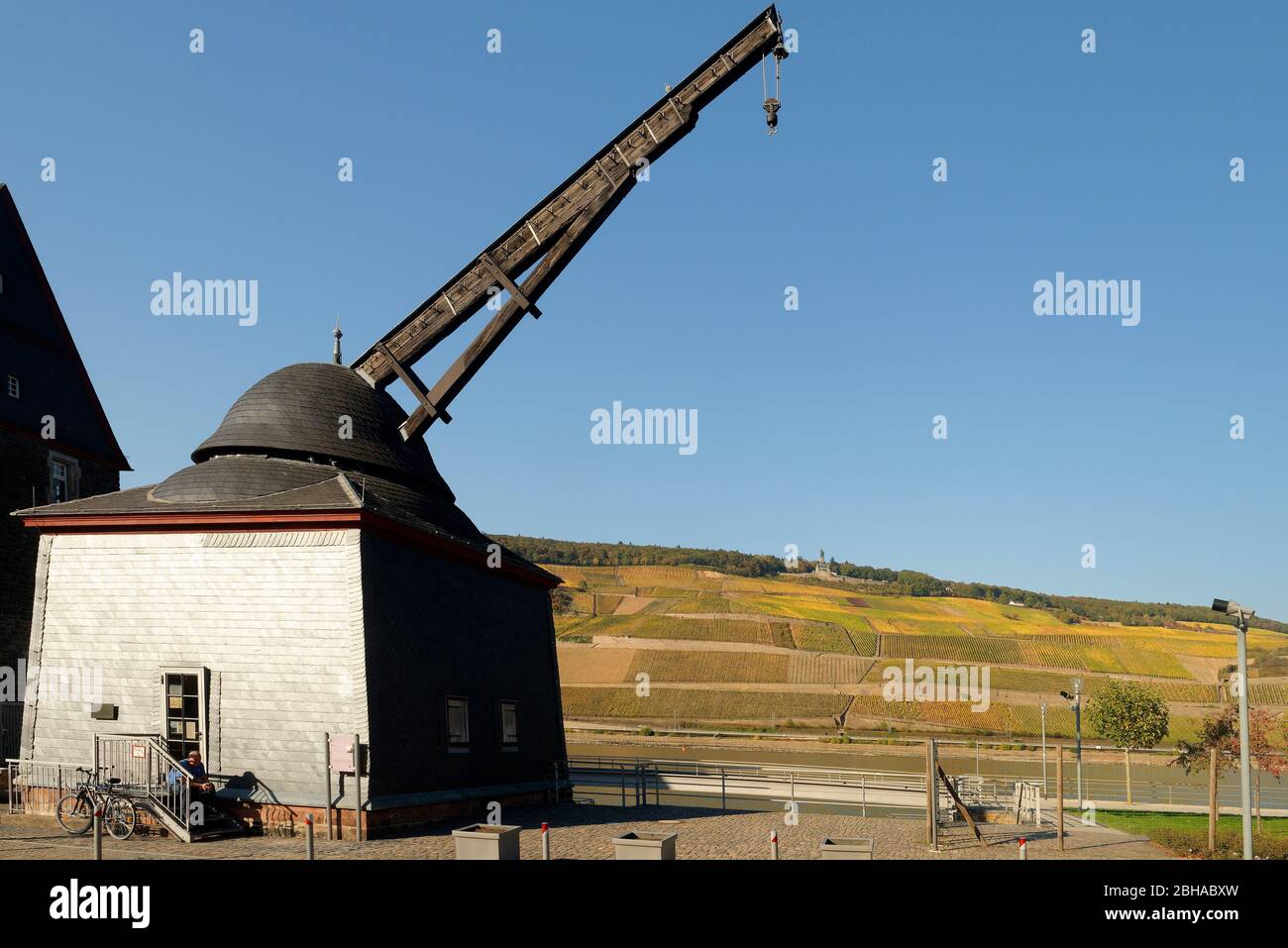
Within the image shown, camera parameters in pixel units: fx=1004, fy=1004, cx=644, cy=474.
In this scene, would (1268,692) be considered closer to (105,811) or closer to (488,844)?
(488,844)

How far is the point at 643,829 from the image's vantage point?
22.7 metres

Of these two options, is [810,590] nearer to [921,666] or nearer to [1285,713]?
[921,666]

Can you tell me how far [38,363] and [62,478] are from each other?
349 centimetres

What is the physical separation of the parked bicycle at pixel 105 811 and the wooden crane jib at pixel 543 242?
1047 cm

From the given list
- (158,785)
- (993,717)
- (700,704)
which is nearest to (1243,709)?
(158,785)

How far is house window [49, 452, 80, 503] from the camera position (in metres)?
28.4

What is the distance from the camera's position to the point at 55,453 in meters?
28.8

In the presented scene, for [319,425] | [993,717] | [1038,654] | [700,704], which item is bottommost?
[993,717]

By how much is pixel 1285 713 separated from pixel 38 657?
109m

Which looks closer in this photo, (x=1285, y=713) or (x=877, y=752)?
(x=877, y=752)

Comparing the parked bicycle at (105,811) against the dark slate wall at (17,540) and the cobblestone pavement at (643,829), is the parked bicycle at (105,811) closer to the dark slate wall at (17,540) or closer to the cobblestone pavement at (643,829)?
the cobblestone pavement at (643,829)

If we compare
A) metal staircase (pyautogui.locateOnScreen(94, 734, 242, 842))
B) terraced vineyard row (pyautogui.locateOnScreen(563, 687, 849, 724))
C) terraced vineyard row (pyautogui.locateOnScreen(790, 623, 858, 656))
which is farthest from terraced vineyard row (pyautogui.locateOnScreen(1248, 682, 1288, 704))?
metal staircase (pyautogui.locateOnScreen(94, 734, 242, 842))

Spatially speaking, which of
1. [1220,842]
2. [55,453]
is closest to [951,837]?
[1220,842]

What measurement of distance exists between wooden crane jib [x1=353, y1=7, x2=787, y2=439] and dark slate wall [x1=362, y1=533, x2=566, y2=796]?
4.57 m
